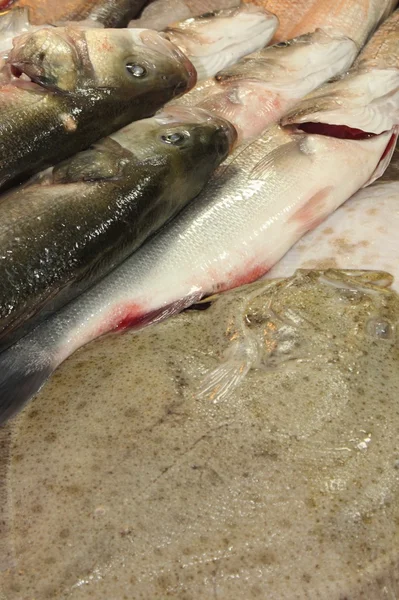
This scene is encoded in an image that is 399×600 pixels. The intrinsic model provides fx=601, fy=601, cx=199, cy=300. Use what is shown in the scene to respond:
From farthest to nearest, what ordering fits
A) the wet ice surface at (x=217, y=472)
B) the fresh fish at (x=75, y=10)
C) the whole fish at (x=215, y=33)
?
the fresh fish at (x=75, y=10) < the whole fish at (x=215, y=33) < the wet ice surface at (x=217, y=472)

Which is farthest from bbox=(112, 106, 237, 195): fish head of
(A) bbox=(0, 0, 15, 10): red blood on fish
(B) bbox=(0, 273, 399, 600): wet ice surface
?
(A) bbox=(0, 0, 15, 10): red blood on fish

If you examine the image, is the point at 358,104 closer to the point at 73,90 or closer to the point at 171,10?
the point at 73,90

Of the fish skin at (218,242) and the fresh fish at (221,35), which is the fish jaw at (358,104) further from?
the fresh fish at (221,35)

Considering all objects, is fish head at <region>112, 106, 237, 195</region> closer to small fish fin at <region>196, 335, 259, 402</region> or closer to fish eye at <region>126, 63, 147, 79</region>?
fish eye at <region>126, 63, 147, 79</region>

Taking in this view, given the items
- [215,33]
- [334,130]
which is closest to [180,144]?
[334,130]

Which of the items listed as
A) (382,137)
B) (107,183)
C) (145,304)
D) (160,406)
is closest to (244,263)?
(145,304)

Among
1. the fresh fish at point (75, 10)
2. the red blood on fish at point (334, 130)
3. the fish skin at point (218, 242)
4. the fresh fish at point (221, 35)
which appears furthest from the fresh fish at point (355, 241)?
the fresh fish at point (75, 10)

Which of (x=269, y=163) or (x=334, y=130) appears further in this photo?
(x=334, y=130)
